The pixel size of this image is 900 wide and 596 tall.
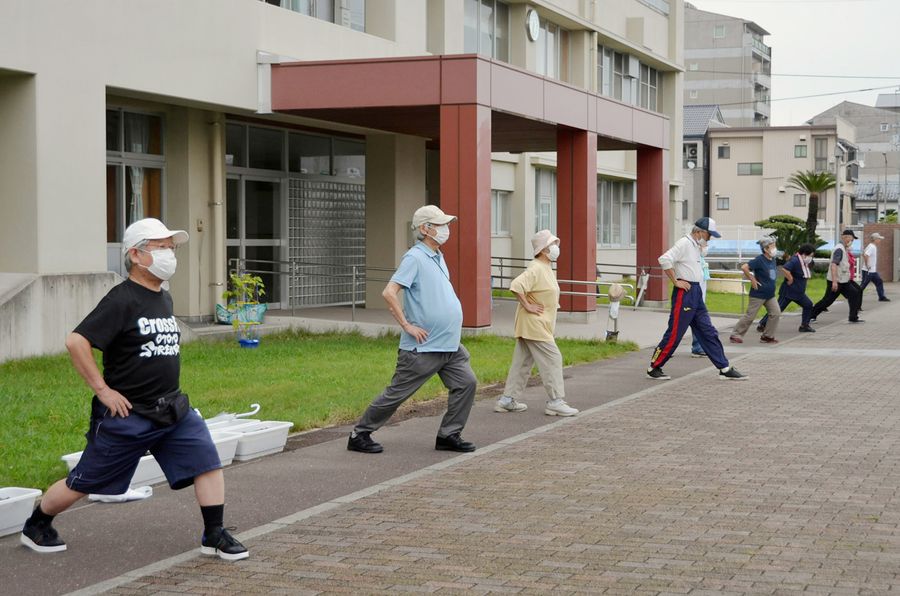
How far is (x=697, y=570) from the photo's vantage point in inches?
241

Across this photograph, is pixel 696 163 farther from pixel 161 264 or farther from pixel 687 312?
pixel 161 264

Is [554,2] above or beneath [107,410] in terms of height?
above

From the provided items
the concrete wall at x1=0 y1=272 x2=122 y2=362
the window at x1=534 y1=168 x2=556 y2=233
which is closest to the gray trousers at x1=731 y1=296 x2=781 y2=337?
the concrete wall at x1=0 y1=272 x2=122 y2=362

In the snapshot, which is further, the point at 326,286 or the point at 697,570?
the point at 326,286

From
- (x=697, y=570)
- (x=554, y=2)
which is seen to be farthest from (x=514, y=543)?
(x=554, y=2)

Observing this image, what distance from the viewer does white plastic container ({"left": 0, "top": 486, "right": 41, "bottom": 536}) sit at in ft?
22.0

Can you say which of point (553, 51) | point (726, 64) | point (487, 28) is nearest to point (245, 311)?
point (487, 28)

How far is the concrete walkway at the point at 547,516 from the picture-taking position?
6000 millimetres

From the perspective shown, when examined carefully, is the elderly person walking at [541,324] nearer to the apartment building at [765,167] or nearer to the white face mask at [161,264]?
the white face mask at [161,264]

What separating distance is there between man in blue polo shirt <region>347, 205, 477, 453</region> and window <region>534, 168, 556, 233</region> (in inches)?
1010

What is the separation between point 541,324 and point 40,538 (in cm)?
579

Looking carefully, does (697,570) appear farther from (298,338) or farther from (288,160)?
(288,160)

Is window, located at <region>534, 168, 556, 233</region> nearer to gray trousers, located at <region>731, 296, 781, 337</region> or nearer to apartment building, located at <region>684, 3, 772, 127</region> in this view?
gray trousers, located at <region>731, 296, 781, 337</region>

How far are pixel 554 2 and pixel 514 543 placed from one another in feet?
86.3
